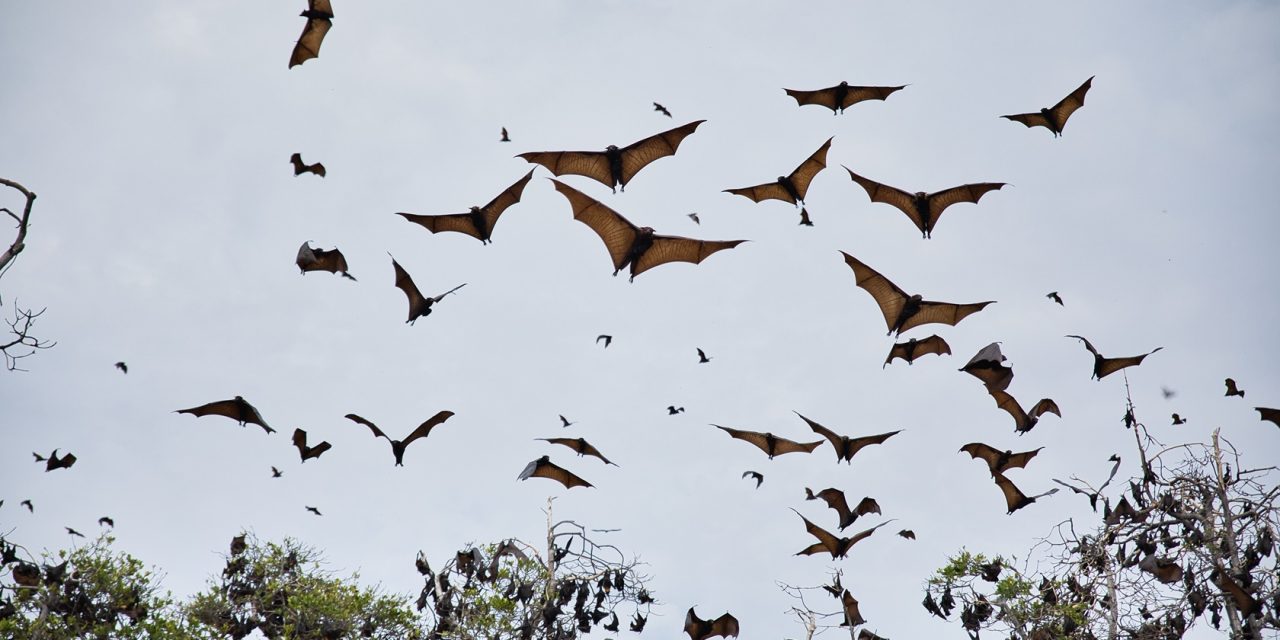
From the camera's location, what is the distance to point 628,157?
14.4 meters

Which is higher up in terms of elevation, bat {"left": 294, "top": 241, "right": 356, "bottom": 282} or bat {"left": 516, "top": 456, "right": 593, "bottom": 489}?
bat {"left": 294, "top": 241, "right": 356, "bottom": 282}

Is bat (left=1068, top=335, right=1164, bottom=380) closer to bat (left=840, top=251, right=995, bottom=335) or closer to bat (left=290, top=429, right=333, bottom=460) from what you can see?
bat (left=840, top=251, right=995, bottom=335)

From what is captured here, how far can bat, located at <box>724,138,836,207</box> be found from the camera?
14.8 meters

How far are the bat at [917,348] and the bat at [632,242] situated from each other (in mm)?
4509

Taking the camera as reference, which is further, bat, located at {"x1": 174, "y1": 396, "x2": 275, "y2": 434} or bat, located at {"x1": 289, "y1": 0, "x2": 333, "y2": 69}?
bat, located at {"x1": 289, "y1": 0, "x2": 333, "y2": 69}

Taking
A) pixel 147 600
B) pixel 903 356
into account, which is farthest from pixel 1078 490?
pixel 147 600

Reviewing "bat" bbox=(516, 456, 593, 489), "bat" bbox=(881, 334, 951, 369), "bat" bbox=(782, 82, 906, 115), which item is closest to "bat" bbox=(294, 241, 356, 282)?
"bat" bbox=(516, 456, 593, 489)

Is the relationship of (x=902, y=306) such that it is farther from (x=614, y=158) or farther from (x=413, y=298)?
(x=413, y=298)

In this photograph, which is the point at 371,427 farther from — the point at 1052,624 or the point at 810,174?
the point at 1052,624

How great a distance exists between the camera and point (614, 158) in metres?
14.3

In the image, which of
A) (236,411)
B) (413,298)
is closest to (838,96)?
(413,298)

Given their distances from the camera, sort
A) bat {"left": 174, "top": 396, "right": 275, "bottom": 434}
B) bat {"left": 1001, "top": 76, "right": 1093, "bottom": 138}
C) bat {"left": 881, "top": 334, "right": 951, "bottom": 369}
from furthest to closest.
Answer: bat {"left": 881, "top": 334, "right": 951, "bottom": 369}
bat {"left": 1001, "top": 76, "right": 1093, "bottom": 138}
bat {"left": 174, "top": 396, "right": 275, "bottom": 434}

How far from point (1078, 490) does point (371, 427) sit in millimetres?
11043

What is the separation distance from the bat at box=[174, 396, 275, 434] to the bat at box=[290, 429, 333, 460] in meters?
3.11
